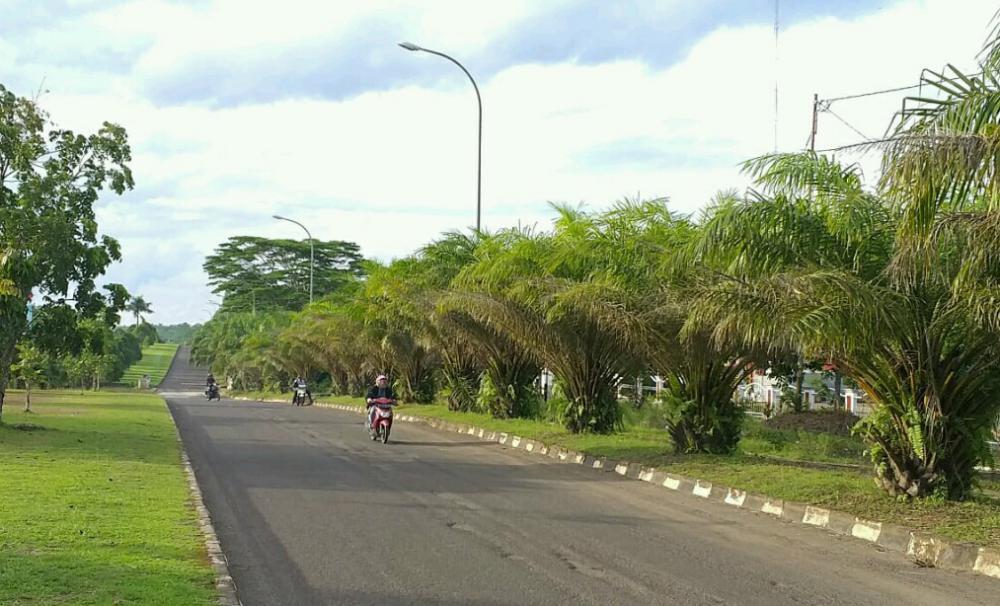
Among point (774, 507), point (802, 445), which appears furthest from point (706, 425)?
point (802, 445)

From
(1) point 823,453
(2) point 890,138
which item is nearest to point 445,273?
(1) point 823,453

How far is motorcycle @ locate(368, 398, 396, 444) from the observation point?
21266 millimetres

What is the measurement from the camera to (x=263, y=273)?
89.8 m

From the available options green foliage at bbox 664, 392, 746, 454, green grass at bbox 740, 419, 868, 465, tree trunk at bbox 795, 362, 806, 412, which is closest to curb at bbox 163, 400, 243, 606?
green foliage at bbox 664, 392, 746, 454

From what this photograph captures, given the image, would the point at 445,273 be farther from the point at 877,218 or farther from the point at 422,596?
the point at 422,596

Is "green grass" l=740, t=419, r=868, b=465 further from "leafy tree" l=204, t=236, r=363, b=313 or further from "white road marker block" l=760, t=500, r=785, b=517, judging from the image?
"leafy tree" l=204, t=236, r=363, b=313

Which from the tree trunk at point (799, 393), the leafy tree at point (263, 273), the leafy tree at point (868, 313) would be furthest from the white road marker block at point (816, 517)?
the leafy tree at point (263, 273)

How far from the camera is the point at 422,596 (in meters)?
7.19

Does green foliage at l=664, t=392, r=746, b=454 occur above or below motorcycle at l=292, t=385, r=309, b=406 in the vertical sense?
above

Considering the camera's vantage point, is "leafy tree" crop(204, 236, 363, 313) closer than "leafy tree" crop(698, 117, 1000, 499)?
No

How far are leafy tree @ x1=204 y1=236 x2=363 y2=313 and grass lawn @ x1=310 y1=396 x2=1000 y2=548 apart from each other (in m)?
65.1

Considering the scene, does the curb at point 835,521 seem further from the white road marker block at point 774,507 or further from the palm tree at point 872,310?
the palm tree at point 872,310

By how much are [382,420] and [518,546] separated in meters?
12.3

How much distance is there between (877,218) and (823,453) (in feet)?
29.5
